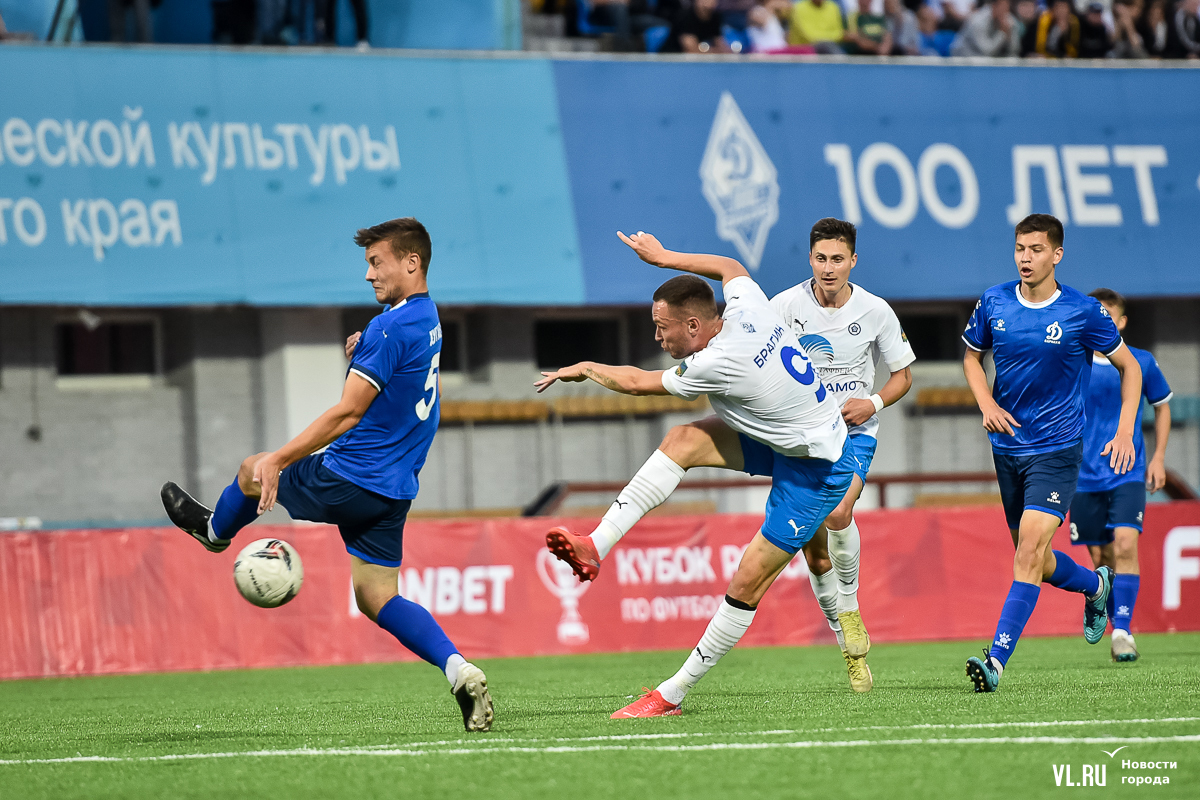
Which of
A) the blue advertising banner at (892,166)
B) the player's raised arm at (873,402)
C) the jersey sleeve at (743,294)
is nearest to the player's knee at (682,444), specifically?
the jersey sleeve at (743,294)

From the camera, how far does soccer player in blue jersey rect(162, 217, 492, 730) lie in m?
6.74

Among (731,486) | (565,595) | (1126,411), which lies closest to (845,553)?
(1126,411)

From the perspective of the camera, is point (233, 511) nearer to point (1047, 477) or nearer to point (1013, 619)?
point (1013, 619)

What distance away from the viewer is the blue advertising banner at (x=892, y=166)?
18.9m

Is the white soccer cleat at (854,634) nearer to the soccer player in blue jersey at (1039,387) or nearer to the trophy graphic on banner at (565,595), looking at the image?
the soccer player in blue jersey at (1039,387)

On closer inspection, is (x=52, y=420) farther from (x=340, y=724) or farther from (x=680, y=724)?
(x=680, y=724)

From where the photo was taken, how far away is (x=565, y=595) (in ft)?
49.7

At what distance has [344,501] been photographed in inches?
268

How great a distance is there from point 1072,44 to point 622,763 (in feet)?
58.8

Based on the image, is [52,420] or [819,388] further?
[52,420]

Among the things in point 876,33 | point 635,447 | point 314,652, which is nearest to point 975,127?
point 876,33

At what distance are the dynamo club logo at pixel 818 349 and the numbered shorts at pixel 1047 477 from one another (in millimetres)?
1150

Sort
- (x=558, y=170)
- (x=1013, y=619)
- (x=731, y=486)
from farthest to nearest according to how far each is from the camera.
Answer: (x=731, y=486)
(x=558, y=170)
(x=1013, y=619)

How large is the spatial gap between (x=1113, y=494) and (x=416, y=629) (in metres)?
6.50
